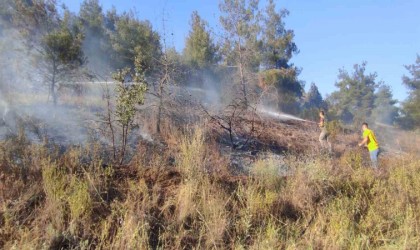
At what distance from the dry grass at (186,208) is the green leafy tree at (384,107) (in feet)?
110

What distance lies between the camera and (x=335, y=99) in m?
40.6

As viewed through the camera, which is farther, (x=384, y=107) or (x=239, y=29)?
(x=384, y=107)

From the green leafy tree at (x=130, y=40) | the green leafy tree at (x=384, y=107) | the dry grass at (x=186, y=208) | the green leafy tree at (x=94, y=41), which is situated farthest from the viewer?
the green leafy tree at (x=384, y=107)

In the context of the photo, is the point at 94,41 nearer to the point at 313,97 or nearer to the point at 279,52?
the point at 279,52

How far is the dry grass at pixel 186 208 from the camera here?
3.94 metres

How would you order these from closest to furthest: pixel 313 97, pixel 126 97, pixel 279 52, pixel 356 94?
pixel 126 97, pixel 279 52, pixel 356 94, pixel 313 97

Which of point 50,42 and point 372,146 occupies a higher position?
point 50,42

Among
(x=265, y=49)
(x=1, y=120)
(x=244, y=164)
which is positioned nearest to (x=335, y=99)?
(x=265, y=49)

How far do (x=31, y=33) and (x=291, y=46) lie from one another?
1903 cm

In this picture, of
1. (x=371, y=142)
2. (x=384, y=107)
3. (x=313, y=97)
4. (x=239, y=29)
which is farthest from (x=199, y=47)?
(x=313, y=97)

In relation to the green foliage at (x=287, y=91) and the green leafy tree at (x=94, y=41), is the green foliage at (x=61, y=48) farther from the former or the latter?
the green foliage at (x=287, y=91)

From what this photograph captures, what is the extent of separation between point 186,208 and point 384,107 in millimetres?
39353

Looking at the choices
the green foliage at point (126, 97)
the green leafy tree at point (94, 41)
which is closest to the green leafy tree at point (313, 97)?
the green leafy tree at point (94, 41)

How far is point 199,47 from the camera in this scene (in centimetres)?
2112
